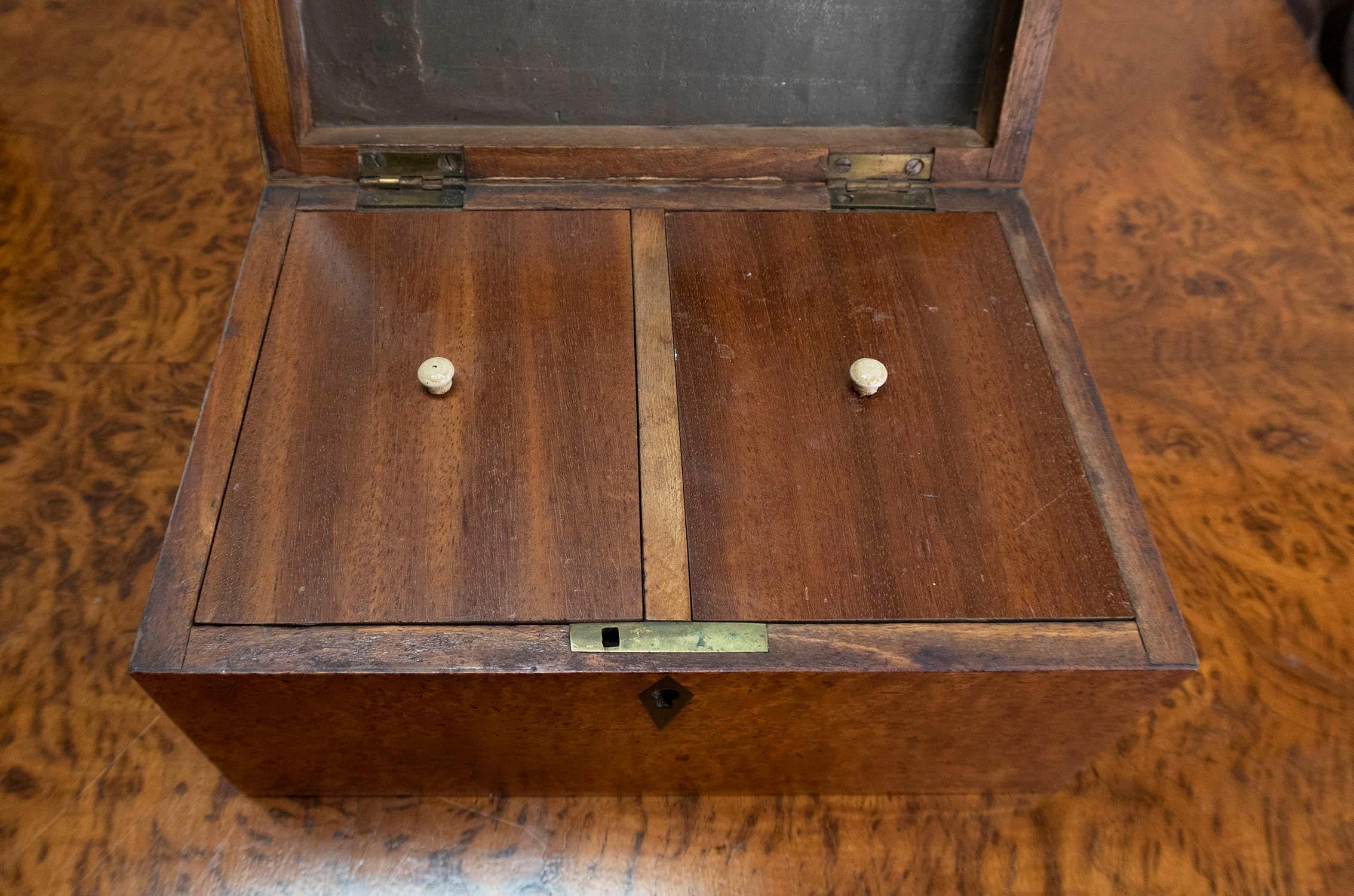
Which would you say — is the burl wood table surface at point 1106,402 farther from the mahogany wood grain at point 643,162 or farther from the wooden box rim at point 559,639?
the mahogany wood grain at point 643,162

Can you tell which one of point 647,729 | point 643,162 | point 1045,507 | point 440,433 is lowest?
point 647,729

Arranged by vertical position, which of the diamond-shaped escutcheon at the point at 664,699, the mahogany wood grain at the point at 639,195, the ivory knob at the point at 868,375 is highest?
the mahogany wood grain at the point at 639,195

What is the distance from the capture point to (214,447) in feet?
3.56

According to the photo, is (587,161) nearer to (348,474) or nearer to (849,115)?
(849,115)

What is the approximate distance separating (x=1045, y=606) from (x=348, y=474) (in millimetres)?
649

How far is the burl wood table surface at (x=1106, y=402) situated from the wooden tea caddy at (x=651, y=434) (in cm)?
7

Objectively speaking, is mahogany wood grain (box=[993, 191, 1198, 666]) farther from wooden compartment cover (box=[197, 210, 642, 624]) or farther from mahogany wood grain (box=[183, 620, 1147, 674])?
wooden compartment cover (box=[197, 210, 642, 624])

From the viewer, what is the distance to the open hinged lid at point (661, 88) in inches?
49.9

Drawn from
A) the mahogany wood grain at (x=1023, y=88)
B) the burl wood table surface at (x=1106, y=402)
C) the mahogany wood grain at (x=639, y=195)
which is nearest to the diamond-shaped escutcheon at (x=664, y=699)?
the burl wood table surface at (x=1106, y=402)

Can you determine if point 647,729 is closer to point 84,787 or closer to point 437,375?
point 437,375

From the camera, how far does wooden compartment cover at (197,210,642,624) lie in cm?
101

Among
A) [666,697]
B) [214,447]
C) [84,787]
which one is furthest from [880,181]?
[84,787]

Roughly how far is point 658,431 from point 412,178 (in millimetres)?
447

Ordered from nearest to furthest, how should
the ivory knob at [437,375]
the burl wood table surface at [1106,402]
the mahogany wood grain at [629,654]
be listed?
the mahogany wood grain at [629,654] < the ivory knob at [437,375] < the burl wood table surface at [1106,402]
